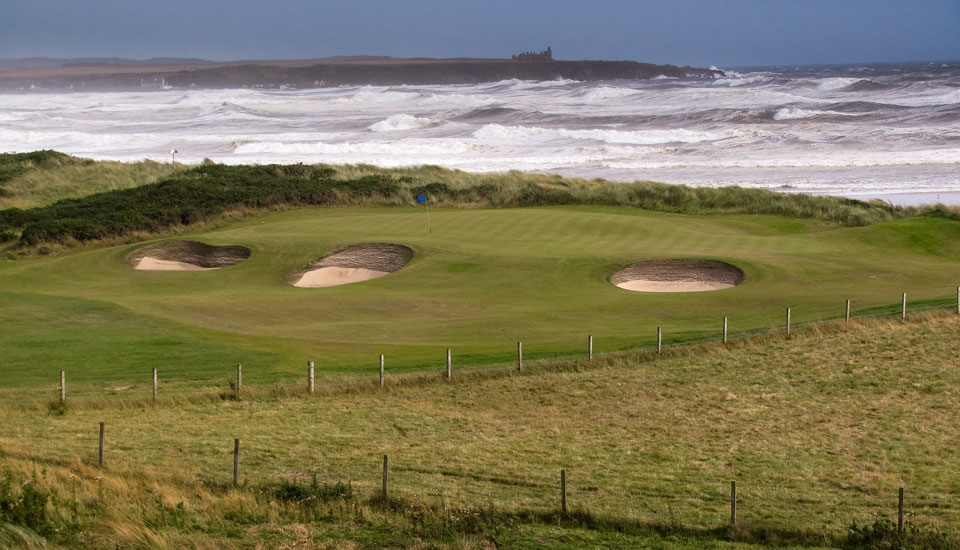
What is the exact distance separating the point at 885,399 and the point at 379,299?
14016 millimetres

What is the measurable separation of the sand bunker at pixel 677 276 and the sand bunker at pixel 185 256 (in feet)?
43.0

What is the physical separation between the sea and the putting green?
29513 mm

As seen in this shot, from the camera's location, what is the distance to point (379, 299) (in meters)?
28.9

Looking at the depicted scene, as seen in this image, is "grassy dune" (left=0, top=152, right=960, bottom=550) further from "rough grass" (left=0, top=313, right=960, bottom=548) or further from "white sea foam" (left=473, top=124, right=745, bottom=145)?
"white sea foam" (left=473, top=124, right=745, bottom=145)

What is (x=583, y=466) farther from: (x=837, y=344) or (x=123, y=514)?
(x=837, y=344)

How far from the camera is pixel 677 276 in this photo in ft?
102

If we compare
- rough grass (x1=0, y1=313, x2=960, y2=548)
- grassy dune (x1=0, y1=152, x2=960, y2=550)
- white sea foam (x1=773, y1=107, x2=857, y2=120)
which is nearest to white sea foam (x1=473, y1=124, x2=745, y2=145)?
white sea foam (x1=773, y1=107, x2=857, y2=120)

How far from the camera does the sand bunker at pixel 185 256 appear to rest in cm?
A: 3553

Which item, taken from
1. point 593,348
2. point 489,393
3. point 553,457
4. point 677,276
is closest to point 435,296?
point 593,348

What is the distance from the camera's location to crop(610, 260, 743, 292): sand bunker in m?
30.5

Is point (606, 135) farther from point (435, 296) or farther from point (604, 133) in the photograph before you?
point (435, 296)

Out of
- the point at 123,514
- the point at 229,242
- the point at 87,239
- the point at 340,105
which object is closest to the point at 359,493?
the point at 123,514

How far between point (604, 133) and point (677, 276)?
7542 centimetres

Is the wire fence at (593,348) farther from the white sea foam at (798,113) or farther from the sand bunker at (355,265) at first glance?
the white sea foam at (798,113)
